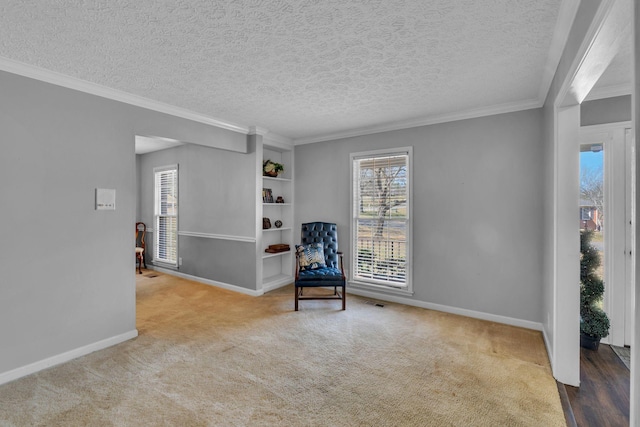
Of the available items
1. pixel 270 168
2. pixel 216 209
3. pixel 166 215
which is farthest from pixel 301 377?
pixel 166 215

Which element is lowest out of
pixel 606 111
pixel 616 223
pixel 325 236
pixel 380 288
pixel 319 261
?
pixel 380 288

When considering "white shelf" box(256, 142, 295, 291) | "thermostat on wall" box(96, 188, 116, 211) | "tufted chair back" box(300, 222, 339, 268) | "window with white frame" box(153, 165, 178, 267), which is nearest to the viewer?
"thermostat on wall" box(96, 188, 116, 211)

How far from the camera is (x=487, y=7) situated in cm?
180

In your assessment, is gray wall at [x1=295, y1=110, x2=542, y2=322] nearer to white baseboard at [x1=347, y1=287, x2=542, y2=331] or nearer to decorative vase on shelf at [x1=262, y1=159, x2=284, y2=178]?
white baseboard at [x1=347, y1=287, x2=542, y2=331]

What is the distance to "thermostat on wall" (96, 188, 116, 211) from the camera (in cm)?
290

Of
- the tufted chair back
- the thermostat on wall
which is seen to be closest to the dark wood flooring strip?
the tufted chair back

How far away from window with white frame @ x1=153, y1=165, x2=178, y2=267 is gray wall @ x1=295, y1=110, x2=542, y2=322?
3.94m

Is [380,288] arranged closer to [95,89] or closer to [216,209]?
[216,209]

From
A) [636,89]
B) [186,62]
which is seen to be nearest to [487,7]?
[636,89]

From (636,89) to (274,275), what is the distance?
4.92m

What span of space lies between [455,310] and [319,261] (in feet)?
6.06

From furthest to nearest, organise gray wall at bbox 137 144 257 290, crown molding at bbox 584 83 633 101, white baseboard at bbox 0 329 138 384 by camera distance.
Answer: gray wall at bbox 137 144 257 290, crown molding at bbox 584 83 633 101, white baseboard at bbox 0 329 138 384

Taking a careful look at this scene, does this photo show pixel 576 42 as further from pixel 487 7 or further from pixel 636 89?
pixel 636 89

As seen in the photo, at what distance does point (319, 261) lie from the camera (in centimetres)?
428
